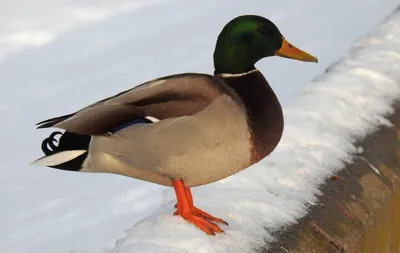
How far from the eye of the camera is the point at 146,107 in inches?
87.1

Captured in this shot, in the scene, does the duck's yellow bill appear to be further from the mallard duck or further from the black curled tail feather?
the black curled tail feather

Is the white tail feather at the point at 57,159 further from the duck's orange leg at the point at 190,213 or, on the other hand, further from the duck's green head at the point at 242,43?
the duck's green head at the point at 242,43

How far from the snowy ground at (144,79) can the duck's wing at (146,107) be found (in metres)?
0.32

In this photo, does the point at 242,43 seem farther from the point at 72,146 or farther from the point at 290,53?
the point at 72,146

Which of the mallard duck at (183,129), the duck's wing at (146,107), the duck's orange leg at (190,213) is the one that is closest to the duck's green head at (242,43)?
the mallard duck at (183,129)

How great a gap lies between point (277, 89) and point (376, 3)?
3.06 metres

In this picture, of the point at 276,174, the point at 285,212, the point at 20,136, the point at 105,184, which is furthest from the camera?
the point at 20,136

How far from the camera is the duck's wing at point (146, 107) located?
220 cm

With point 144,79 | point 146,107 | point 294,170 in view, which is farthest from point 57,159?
point 144,79

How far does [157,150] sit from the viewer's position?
219cm

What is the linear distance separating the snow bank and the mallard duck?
0.34 ft

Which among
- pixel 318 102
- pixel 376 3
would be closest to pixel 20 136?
pixel 318 102

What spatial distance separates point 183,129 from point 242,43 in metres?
0.33

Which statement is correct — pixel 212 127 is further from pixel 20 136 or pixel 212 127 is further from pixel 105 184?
pixel 20 136
